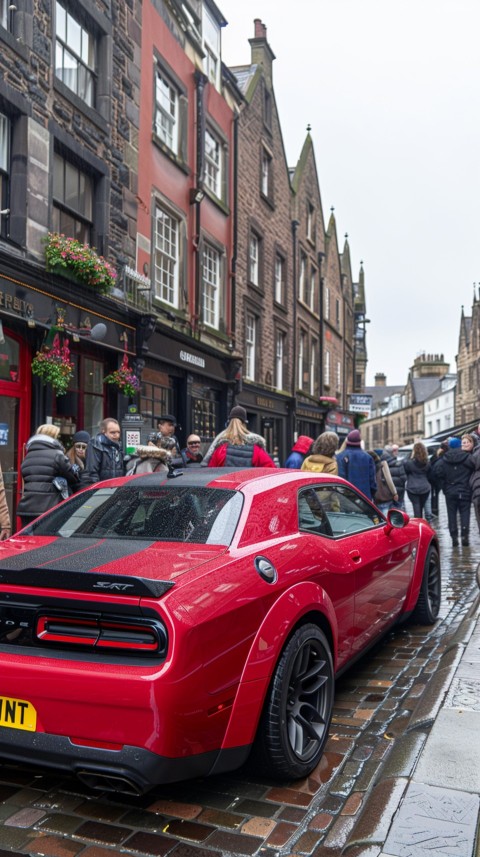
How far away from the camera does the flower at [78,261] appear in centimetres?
969

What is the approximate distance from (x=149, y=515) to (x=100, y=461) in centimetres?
407

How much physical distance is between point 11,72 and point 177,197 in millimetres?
5774

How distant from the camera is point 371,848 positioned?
2.55 meters

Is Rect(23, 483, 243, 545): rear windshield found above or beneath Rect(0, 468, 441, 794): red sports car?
above

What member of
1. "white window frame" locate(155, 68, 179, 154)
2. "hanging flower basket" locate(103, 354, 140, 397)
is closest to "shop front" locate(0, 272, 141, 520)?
"hanging flower basket" locate(103, 354, 140, 397)

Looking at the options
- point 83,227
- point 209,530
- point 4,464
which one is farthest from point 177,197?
point 209,530

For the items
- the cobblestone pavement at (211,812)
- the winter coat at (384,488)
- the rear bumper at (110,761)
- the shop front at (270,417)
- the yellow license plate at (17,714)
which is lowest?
the cobblestone pavement at (211,812)

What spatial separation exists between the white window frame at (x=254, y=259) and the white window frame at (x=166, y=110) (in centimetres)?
540

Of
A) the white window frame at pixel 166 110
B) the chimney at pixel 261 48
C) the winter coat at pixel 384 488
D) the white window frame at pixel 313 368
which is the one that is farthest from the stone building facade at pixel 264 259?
the winter coat at pixel 384 488

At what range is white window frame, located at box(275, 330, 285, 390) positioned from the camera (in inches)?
882

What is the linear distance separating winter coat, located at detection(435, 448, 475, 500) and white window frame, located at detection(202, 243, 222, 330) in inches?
274

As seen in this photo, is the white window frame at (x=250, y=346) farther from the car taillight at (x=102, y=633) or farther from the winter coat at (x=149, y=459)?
the car taillight at (x=102, y=633)

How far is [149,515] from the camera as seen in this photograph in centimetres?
375

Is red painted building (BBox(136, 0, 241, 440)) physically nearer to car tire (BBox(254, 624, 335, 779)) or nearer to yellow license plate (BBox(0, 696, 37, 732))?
car tire (BBox(254, 624, 335, 779))
